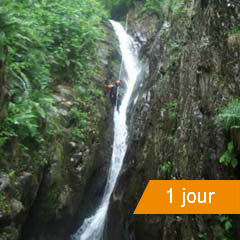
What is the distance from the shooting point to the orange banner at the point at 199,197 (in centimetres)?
722

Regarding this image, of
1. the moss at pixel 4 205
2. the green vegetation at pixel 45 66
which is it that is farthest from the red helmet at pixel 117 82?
the moss at pixel 4 205

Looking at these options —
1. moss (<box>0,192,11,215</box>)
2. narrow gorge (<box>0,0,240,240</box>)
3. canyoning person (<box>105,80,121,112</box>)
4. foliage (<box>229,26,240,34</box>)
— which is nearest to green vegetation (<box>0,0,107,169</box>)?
narrow gorge (<box>0,0,240,240</box>)

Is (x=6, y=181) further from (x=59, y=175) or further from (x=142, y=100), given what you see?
(x=142, y=100)

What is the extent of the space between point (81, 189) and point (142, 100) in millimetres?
4019

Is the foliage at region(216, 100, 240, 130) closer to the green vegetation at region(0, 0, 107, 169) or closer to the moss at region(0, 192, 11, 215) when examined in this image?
the green vegetation at region(0, 0, 107, 169)

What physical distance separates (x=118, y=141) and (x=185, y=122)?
278 inches

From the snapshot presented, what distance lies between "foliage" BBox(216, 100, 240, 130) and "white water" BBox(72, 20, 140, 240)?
7494mm

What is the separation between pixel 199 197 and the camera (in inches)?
290

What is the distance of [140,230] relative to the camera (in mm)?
11258

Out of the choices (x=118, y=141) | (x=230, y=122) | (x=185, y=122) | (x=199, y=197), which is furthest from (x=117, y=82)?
(x=199, y=197)

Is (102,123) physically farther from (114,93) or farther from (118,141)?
(114,93)

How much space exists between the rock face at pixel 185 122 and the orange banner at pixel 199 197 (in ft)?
0.62

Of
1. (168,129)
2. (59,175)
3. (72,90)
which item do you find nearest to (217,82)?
(168,129)

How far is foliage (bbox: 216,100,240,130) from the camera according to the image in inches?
286
